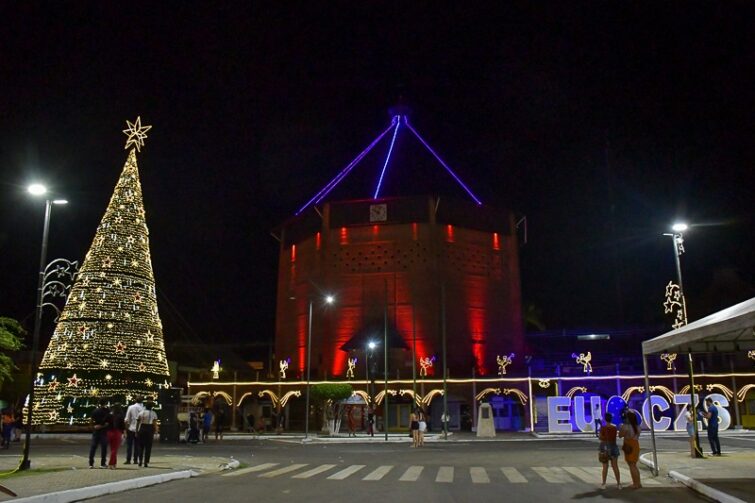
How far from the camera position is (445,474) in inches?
634

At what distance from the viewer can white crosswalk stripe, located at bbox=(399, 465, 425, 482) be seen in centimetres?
1484

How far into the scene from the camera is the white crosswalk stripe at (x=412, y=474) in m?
14.8

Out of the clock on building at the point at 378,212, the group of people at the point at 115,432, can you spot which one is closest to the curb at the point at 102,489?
the group of people at the point at 115,432

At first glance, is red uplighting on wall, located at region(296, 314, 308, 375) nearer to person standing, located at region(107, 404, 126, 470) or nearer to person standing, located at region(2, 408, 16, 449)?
person standing, located at region(2, 408, 16, 449)

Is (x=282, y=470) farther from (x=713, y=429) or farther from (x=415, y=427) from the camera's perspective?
(x=713, y=429)

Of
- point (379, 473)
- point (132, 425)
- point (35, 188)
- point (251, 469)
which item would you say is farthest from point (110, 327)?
point (379, 473)

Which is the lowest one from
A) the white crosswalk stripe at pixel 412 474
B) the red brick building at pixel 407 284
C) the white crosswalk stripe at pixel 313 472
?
the white crosswalk stripe at pixel 313 472

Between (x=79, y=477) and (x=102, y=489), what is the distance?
2089mm

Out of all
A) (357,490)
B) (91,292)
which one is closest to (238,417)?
(91,292)

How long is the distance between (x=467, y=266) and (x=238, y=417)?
22.9 m

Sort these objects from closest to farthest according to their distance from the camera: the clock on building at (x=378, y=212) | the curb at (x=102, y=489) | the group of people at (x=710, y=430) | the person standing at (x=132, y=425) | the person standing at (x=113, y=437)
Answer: the curb at (x=102, y=489), the person standing at (x=113, y=437), the person standing at (x=132, y=425), the group of people at (x=710, y=430), the clock on building at (x=378, y=212)

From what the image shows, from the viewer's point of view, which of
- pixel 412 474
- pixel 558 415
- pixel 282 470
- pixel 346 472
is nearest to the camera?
pixel 412 474

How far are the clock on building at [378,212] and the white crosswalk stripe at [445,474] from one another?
134 ft

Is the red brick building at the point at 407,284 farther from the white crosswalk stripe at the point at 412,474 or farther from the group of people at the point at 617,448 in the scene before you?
the group of people at the point at 617,448
